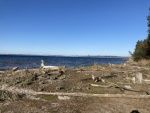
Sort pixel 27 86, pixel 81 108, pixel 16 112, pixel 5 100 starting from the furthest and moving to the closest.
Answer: pixel 27 86 < pixel 5 100 < pixel 81 108 < pixel 16 112

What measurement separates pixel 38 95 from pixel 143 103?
220 inches

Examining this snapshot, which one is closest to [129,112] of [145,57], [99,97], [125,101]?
[125,101]

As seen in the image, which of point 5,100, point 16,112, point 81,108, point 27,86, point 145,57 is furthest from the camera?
point 145,57

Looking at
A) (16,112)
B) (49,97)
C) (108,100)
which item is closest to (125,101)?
(108,100)

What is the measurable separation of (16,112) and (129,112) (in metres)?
4.82

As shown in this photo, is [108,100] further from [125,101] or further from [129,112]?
[129,112]

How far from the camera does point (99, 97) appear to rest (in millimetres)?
10344

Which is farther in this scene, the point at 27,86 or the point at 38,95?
the point at 27,86

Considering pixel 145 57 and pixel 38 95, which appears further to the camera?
pixel 145 57

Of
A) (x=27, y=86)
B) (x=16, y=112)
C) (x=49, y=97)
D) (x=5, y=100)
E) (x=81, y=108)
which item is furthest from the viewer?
(x=27, y=86)

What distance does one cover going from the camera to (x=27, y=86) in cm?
1266

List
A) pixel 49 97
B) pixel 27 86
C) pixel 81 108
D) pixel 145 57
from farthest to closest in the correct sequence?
pixel 145 57
pixel 27 86
pixel 49 97
pixel 81 108

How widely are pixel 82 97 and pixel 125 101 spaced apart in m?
2.27

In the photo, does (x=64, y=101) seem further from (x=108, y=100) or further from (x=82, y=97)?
(x=108, y=100)
